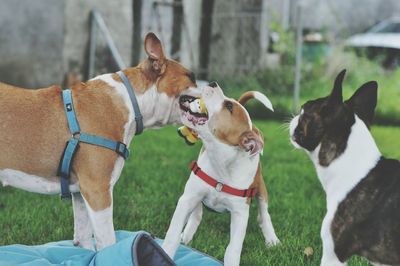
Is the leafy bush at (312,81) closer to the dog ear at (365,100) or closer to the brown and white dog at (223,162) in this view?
the brown and white dog at (223,162)

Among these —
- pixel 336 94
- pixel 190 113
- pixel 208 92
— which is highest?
Result: pixel 336 94

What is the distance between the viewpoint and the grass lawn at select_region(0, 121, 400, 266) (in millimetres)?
5039

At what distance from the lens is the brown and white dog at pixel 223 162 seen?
446cm

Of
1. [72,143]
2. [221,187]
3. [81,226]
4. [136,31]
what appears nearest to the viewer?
[72,143]

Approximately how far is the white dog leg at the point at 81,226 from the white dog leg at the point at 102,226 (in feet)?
1.08

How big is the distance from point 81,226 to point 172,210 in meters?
1.28

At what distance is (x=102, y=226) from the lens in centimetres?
436

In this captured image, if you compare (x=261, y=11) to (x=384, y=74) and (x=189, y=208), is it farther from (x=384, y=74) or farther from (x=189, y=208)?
(x=189, y=208)

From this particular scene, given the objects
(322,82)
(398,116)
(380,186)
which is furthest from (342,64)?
(380,186)

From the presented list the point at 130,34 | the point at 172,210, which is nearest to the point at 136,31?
the point at 130,34

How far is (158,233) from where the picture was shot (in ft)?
17.5

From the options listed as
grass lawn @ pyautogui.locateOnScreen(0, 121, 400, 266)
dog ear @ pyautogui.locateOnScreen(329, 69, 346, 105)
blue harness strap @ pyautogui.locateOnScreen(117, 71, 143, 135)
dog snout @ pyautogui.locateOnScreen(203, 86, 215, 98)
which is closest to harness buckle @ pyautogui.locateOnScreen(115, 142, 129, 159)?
blue harness strap @ pyautogui.locateOnScreen(117, 71, 143, 135)

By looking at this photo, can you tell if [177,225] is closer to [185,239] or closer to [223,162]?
[223,162]

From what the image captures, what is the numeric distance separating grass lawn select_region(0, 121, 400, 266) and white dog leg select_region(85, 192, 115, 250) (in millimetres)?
811
